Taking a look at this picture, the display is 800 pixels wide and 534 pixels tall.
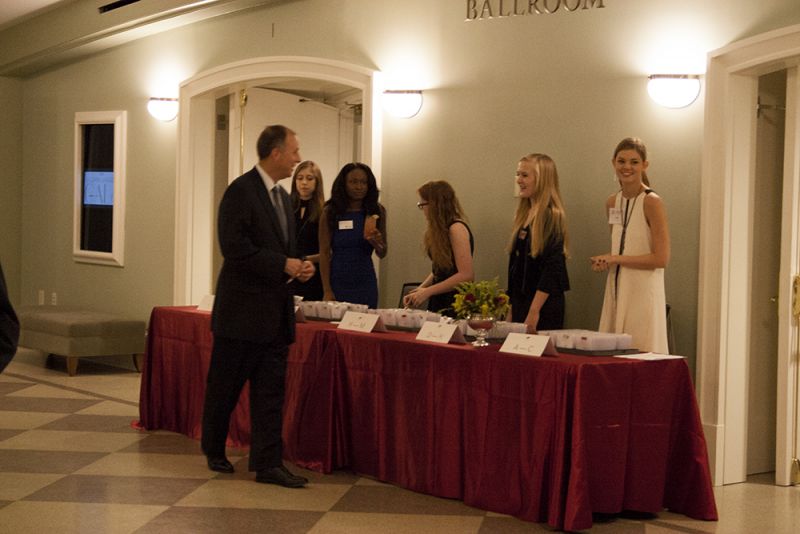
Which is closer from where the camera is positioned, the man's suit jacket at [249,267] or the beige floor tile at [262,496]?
the beige floor tile at [262,496]

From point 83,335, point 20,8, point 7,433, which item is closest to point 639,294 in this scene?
point 7,433

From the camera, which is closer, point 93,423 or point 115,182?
point 93,423

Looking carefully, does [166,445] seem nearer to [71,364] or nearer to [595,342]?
[595,342]

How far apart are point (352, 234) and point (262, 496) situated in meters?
1.80

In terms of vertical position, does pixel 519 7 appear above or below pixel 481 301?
above

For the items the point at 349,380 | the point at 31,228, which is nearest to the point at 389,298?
the point at 349,380

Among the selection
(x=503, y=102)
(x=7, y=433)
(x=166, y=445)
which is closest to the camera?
(x=166, y=445)

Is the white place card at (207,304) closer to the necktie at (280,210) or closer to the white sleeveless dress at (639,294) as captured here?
the necktie at (280,210)

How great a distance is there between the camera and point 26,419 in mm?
6426

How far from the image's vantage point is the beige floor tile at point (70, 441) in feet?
18.4

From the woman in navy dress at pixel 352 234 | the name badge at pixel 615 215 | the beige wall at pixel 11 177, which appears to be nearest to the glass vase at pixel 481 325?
the name badge at pixel 615 215

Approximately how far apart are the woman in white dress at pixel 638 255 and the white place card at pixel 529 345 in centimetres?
69

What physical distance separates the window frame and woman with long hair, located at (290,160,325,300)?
352 centimetres

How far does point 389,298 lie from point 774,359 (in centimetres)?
245
